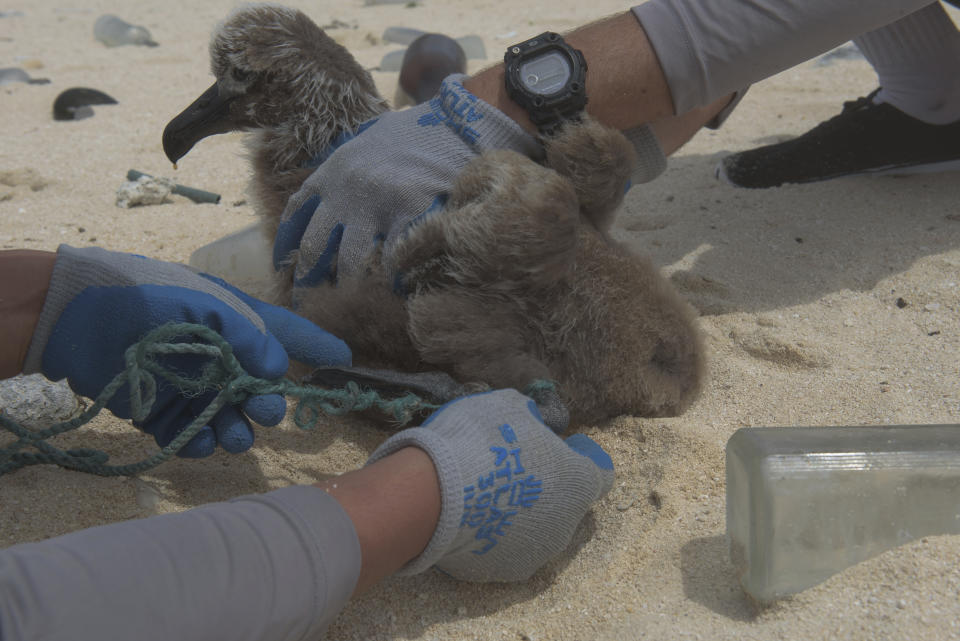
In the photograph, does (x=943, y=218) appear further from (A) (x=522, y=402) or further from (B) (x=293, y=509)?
(B) (x=293, y=509)

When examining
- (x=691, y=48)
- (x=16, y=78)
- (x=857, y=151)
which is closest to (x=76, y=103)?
(x=16, y=78)

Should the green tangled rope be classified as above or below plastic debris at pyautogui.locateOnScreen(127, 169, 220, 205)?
above

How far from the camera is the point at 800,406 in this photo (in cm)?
192

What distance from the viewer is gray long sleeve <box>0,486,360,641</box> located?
3.42ft

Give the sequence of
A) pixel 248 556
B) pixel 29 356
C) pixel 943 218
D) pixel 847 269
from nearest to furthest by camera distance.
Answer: pixel 248 556, pixel 29 356, pixel 847 269, pixel 943 218

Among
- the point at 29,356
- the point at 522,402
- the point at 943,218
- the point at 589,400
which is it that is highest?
the point at 29,356

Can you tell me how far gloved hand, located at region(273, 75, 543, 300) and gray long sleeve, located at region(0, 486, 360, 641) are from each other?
2.78 feet

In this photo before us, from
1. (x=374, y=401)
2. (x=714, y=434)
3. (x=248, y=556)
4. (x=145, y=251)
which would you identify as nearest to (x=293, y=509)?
(x=248, y=556)

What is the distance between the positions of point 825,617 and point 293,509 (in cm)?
84

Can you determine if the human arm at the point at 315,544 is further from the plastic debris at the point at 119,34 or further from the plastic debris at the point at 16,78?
the plastic debris at the point at 119,34

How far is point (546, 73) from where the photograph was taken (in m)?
2.08

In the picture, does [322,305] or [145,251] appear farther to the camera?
[145,251]

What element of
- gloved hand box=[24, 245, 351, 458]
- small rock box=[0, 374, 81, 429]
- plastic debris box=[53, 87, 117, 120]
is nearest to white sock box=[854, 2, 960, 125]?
gloved hand box=[24, 245, 351, 458]

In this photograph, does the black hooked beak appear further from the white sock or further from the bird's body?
the white sock
